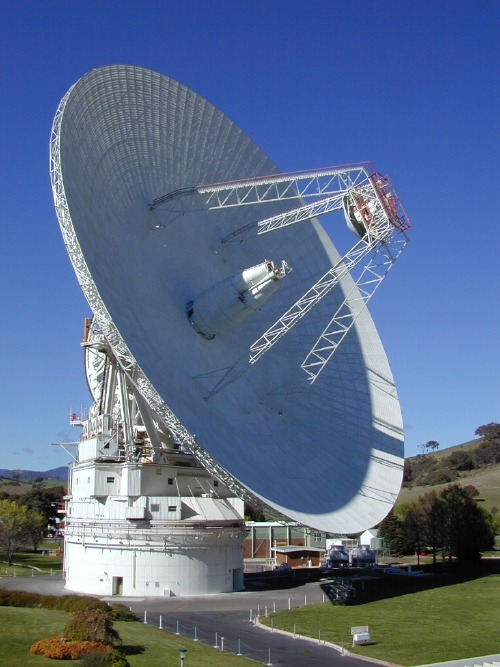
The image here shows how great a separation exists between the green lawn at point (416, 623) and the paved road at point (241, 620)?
1296mm

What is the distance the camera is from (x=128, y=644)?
2847 cm

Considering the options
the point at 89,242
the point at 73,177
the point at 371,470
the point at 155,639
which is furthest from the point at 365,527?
the point at 73,177

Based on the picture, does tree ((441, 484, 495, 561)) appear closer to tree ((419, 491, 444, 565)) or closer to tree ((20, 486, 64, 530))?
tree ((419, 491, 444, 565))

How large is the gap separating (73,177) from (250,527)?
5458 centimetres

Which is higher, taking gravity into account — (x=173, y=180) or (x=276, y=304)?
(x=173, y=180)

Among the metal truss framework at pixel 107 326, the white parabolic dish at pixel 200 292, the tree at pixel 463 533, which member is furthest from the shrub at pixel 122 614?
the tree at pixel 463 533

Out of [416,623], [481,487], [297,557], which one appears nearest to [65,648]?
[416,623]

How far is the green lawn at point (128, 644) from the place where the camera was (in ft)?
84.0

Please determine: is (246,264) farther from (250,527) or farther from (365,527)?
(250,527)

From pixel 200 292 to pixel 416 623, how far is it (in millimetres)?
19684

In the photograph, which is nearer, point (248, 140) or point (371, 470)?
point (371, 470)

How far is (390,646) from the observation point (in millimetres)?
30047

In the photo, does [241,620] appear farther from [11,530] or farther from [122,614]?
[11,530]

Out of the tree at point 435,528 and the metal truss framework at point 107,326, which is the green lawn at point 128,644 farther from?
the tree at point 435,528
